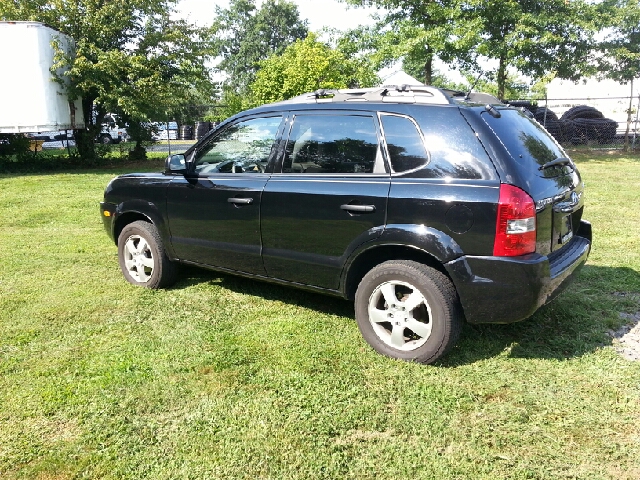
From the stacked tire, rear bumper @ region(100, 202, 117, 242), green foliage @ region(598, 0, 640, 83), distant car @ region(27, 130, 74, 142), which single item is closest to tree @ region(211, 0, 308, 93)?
the stacked tire

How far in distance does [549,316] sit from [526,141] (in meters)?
1.56

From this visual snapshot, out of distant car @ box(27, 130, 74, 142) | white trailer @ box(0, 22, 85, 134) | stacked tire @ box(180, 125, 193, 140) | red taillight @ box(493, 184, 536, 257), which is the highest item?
white trailer @ box(0, 22, 85, 134)

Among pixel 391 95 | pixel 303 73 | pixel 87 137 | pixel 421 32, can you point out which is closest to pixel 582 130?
pixel 421 32

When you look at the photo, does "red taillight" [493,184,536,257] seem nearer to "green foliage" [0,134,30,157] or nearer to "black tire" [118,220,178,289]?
"black tire" [118,220,178,289]

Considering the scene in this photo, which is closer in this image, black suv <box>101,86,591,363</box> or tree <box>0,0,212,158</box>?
black suv <box>101,86,591,363</box>

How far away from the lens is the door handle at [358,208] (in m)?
3.63

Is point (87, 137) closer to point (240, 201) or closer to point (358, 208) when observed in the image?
point (240, 201)

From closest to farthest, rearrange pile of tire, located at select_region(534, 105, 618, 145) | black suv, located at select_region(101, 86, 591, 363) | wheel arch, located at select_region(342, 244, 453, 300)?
1. black suv, located at select_region(101, 86, 591, 363)
2. wheel arch, located at select_region(342, 244, 453, 300)
3. pile of tire, located at select_region(534, 105, 618, 145)

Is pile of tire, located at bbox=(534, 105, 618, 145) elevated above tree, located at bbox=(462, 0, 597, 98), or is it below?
below

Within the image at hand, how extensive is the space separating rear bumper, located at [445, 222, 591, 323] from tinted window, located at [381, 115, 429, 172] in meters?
0.71

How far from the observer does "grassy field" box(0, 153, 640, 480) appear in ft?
8.75

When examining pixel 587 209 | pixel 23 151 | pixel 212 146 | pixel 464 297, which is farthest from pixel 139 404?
pixel 23 151

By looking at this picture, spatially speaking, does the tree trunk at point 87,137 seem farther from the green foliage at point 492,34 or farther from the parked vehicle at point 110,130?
the green foliage at point 492,34

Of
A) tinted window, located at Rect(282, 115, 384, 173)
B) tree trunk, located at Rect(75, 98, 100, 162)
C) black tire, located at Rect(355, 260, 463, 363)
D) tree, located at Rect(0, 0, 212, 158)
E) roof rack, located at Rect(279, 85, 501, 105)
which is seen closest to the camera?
black tire, located at Rect(355, 260, 463, 363)
